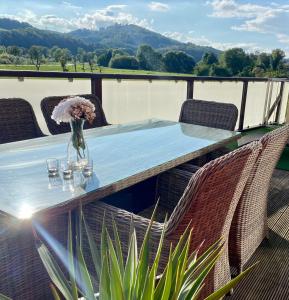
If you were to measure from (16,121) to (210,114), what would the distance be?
1.95m

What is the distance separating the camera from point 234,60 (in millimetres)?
19562

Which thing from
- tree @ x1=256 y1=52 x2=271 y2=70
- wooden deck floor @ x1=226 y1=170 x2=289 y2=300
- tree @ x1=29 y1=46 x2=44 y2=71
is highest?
tree @ x1=256 y1=52 x2=271 y2=70

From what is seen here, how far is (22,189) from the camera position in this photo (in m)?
1.46

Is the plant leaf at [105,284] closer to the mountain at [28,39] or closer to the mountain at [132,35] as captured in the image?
the mountain at [28,39]

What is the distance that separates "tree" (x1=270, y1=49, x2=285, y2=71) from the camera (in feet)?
64.8

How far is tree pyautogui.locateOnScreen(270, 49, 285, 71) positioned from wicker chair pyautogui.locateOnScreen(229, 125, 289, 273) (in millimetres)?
19273

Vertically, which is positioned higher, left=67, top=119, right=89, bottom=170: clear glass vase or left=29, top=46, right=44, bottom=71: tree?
left=29, top=46, right=44, bottom=71: tree

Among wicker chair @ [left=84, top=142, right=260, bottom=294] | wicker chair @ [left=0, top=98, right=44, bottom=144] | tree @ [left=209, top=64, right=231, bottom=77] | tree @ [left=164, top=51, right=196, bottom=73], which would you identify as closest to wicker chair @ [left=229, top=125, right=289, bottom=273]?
wicker chair @ [left=84, top=142, right=260, bottom=294]

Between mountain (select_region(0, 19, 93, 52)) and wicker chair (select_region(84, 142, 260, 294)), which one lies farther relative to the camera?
mountain (select_region(0, 19, 93, 52))

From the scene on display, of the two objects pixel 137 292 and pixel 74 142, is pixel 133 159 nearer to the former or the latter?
pixel 74 142

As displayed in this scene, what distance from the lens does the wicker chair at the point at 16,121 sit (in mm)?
2615

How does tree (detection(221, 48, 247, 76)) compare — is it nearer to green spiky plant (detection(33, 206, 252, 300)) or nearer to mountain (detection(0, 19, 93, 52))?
mountain (detection(0, 19, 93, 52))

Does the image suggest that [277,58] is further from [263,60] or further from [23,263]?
[23,263]

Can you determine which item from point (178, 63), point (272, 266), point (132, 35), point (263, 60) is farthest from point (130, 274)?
point (132, 35)
